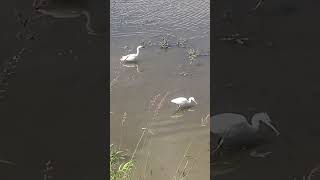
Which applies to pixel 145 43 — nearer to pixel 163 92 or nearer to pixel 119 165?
pixel 163 92

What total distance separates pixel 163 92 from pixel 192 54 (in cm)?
20

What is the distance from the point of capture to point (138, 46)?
6.40 feet

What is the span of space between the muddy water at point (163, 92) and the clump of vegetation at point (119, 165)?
30mm

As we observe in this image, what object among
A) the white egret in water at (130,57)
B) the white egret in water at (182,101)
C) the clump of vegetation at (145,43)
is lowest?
the white egret in water at (182,101)

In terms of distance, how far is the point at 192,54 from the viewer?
1.97 meters
